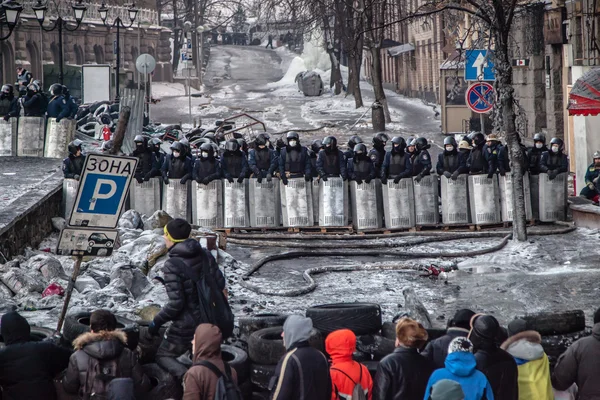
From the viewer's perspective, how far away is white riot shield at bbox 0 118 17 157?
2708 cm

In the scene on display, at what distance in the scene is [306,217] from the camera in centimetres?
1950

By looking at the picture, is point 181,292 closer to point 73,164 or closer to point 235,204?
point 235,204

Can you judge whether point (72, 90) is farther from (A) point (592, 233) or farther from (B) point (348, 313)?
(B) point (348, 313)

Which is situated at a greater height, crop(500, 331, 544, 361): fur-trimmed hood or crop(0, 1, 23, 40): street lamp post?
crop(0, 1, 23, 40): street lamp post

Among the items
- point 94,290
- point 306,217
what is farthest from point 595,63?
point 94,290

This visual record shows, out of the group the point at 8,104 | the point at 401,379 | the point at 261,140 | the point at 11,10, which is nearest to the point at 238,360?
the point at 401,379

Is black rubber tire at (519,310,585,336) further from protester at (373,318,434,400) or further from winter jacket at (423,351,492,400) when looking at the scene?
winter jacket at (423,351,492,400)

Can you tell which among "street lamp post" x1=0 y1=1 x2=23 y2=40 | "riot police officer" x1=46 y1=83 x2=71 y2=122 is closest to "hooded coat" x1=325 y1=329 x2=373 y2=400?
"street lamp post" x1=0 y1=1 x2=23 y2=40

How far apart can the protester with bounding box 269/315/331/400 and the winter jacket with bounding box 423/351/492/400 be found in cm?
68

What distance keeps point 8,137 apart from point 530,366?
2118cm

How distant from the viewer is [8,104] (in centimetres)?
2739

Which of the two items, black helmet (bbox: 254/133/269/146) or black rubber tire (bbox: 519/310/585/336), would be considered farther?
black helmet (bbox: 254/133/269/146)

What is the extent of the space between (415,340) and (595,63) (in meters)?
20.7

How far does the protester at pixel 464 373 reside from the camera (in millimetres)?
7051
